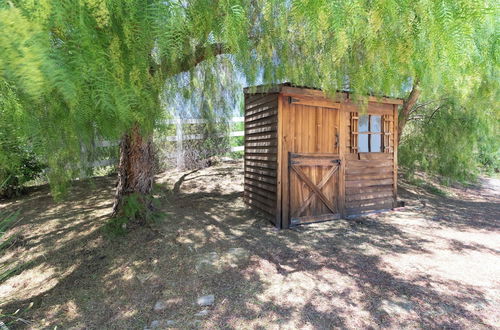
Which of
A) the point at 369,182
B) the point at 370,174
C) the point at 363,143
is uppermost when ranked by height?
the point at 363,143

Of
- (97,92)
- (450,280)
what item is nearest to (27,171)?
(97,92)

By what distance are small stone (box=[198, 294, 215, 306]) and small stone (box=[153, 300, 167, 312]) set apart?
32 cm

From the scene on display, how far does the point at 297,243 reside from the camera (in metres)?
3.88

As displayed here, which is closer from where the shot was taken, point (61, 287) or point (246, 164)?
point (61, 287)

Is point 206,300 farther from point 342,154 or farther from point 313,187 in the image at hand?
point 342,154

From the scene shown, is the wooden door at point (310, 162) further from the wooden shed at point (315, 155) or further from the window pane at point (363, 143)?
the window pane at point (363, 143)

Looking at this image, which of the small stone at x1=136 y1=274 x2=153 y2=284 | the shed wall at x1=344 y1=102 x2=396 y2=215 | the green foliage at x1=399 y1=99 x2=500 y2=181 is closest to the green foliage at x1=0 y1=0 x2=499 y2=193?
the small stone at x1=136 y1=274 x2=153 y2=284

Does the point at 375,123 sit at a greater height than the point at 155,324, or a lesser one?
greater

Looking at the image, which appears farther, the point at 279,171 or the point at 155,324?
the point at 279,171

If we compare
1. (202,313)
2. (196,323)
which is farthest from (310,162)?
(196,323)

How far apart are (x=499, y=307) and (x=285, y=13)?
9.84 feet

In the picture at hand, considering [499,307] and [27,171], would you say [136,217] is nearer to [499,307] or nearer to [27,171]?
[27,171]

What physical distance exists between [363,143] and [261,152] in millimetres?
1966

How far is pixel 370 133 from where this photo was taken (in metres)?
5.40
